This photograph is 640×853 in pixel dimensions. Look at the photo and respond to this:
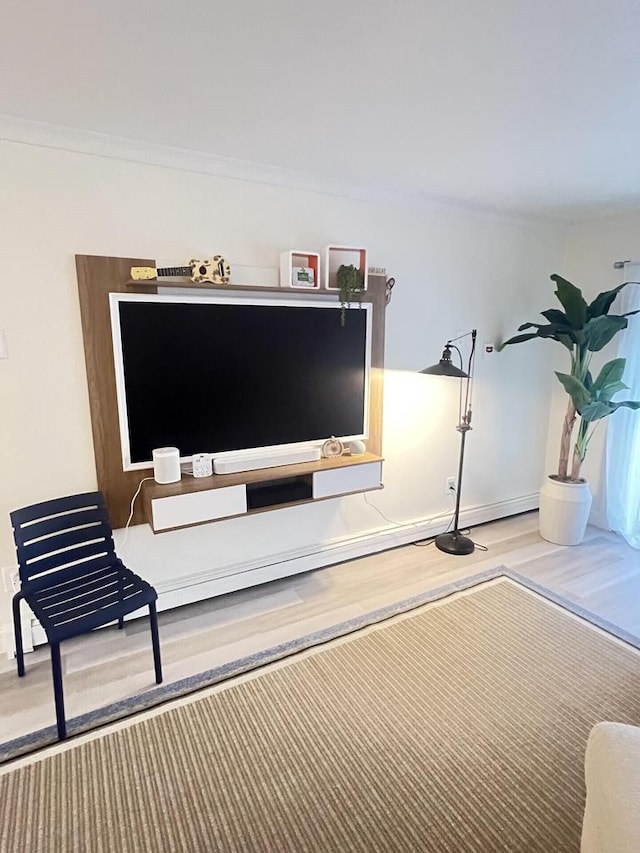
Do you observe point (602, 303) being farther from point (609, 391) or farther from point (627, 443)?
point (627, 443)

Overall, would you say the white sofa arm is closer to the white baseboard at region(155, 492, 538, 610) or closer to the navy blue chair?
the navy blue chair

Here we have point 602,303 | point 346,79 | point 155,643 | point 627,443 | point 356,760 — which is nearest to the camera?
point 346,79

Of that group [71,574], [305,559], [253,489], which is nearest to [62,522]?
[71,574]

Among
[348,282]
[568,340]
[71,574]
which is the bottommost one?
[71,574]

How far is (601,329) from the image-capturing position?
127 inches

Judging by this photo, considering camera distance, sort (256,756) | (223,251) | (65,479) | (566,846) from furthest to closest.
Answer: (223,251) < (65,479) < (256,756) < (566,846)

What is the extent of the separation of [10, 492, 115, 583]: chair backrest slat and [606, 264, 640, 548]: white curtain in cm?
346

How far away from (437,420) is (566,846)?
2393mm

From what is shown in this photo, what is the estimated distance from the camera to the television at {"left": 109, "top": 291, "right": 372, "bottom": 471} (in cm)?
233

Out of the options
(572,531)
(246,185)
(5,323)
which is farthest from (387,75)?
(572,531)

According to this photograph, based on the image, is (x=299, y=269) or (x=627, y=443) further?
(x=627, y=443)

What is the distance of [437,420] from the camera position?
3.49 metres

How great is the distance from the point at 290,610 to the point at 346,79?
2.43 meters

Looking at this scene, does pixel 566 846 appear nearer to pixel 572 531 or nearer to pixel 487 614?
pixel 487 614
